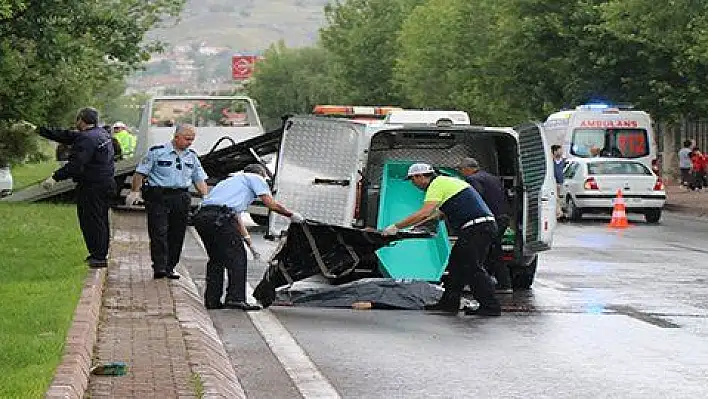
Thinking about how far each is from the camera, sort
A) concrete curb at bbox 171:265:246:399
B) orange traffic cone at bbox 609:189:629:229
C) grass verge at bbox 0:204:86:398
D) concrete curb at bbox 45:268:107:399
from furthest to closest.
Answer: orange traffic cone at bbox 609:189:629:229 < concrete curb at bbox 171:265:246:399 < grass verge at bbox 0:204:86:398 < concrete curb at bbox 45:268:107:399

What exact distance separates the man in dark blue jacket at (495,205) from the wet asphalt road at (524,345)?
0.31 metres

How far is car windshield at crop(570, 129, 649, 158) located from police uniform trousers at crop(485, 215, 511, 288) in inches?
860

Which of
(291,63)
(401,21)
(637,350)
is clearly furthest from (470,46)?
(291,63)

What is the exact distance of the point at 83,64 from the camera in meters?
29.7

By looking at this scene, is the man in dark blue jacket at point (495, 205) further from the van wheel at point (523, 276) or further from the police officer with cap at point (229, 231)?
the police officer with cap at point (229, 231)

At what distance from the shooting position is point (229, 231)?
1398cm

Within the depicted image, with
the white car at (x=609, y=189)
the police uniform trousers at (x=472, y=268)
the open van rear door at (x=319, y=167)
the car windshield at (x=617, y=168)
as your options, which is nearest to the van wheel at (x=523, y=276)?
the open van rear door at (x=319, y=167)

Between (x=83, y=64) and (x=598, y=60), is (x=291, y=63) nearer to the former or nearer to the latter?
(x=598, y=60)

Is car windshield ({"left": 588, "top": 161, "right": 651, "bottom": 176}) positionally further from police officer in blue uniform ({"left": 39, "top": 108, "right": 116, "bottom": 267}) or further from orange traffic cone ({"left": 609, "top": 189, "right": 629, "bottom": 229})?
police officer in blue uniform ({"left": 39, "top": 108, "right": 116, "bottom": 267})

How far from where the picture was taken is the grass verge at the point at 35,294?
8617 mm

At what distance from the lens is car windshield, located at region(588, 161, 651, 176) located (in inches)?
1273

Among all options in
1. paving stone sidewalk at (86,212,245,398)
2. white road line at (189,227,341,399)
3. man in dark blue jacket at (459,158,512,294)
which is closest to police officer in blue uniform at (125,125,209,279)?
paving stone sidewalk at (86,212,245,398)

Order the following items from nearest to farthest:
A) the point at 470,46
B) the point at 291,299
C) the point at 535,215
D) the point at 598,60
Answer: the point at 291,299, the point at 535,215, the point at 598,60, the point at 470,46

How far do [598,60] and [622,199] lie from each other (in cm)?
1302
